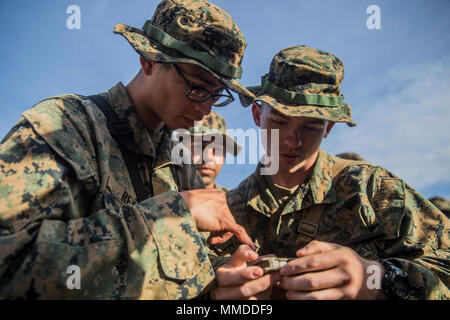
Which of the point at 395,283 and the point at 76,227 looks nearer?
the point at 76,227

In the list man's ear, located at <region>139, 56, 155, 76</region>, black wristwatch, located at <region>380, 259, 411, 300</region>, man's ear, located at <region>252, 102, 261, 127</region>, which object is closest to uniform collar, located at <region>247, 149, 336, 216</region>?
man's ear, located at <region>252, 102, 261, 127</region>

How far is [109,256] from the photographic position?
2002 millimetres

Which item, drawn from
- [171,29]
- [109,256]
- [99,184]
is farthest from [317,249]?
[171,29]

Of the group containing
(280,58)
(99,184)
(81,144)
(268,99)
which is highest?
(280,58)

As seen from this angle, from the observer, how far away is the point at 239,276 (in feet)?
7.75

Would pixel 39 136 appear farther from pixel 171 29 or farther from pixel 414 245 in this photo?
pixel 414 245

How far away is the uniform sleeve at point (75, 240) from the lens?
1845 millimetres

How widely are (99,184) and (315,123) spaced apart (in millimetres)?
2336

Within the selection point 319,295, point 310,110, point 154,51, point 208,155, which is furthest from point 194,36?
point 208,155

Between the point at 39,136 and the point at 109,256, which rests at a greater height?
the point at 39,136

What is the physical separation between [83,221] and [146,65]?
1652mm

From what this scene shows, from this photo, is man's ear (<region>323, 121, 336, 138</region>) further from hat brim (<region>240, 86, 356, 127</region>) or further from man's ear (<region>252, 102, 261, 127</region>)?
man's ear (<region>252, 102, 261, 127</region>)

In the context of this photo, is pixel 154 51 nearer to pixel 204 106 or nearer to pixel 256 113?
pixel 204 106

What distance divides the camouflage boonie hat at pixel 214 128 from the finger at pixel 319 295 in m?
4.96
